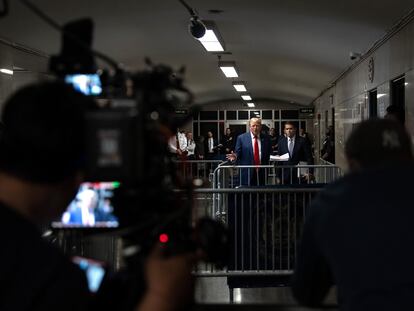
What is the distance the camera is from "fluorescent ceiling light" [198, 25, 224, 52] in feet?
31.9

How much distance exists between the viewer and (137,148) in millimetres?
1336

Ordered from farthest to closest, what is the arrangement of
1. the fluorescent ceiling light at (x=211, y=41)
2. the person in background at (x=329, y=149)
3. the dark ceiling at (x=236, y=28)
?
1. the person in background at (x=329, y=149)
2. the fluorescent ceiling light at (x=211, y=41)
3. the dark ceiling at (x=236, y=28)

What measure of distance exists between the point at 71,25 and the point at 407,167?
47.0 inches

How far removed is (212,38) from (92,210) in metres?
8.64

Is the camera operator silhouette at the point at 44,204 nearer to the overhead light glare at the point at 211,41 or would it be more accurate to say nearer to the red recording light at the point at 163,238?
the red recording light at the point at 163,238

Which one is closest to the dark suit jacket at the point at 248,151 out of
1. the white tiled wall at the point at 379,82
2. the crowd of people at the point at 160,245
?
the white tiled wall at the point at 379,82

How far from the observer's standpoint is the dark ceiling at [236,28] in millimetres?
8328

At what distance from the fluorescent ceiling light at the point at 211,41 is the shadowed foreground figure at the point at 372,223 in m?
7.73

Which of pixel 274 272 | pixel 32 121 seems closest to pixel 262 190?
pixel 274 272

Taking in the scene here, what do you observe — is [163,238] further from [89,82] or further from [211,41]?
[211,41]

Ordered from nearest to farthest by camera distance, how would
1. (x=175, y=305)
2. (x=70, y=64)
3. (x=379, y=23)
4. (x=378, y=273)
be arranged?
(x=175, y=305)
(x=70, y=64)
(x=378, y=273)
(x=379, y=23)

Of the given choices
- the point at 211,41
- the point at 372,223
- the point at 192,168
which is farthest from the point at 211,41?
the point at 372,223

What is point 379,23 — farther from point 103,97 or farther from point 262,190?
point 103,97

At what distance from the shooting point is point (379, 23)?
889cm
